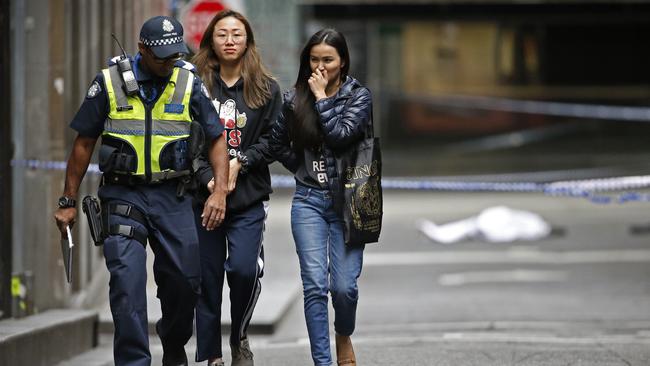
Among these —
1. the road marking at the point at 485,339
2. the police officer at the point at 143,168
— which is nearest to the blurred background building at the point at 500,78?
the road marking at the point at 485,339

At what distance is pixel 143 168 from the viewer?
663cm

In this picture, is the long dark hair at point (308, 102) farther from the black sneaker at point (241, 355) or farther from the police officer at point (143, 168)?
the black sneaker at point (241, 355)

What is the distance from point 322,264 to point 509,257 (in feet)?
29.4

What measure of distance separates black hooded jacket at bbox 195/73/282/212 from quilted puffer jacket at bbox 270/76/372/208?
0.15 meters

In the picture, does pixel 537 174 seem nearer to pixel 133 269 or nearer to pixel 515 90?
pixel 515 90

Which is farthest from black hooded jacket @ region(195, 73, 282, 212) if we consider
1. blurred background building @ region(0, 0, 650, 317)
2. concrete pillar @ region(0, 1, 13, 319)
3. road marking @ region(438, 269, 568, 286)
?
blurred background building @ region(0, 0, 650, 317)

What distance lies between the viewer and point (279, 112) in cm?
741

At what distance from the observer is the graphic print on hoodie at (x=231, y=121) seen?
24.3 feet

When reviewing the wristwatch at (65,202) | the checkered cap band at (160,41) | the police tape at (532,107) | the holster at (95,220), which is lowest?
the holster at (95,220)

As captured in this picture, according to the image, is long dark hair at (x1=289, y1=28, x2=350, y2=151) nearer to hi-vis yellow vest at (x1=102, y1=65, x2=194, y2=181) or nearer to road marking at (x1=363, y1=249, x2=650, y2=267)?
hi-vis yellow vest at (x1=102, y1=65, x2=194, y2=181)

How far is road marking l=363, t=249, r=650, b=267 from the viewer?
50.4 feet

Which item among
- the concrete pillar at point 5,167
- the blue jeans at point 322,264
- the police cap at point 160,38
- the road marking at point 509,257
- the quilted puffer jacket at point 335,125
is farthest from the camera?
the road marking at point 509,257

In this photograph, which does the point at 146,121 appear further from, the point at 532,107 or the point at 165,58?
the point at 532,107

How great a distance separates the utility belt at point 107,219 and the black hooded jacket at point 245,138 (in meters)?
0.75
